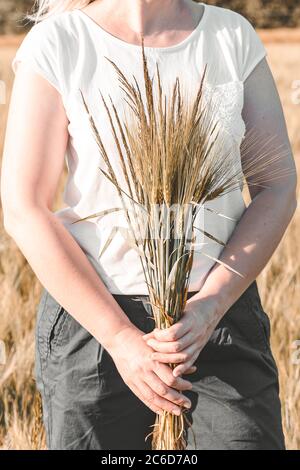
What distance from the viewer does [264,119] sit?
1564 mm

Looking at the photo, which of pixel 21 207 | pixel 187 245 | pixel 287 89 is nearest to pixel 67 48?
pixel 21 207

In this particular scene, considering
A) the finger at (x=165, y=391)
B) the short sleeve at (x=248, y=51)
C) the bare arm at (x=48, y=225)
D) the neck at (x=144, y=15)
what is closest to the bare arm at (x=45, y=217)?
the bare arm at (x=48, y=225)

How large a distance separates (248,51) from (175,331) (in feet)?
1.76

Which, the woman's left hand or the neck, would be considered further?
the neck

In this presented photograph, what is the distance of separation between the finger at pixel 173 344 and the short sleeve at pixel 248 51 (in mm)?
476

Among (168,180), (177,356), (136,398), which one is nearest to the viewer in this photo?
(168,180)

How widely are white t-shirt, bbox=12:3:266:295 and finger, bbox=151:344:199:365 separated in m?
0.17

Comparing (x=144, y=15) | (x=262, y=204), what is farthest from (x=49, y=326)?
(x=144, y=15)

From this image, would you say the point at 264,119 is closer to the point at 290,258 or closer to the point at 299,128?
the point at 290,258

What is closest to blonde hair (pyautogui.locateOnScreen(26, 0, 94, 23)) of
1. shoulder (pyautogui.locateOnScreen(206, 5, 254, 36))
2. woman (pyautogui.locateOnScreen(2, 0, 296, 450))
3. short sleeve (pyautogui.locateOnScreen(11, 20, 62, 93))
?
woman (pyautogui.locateOnScreen(2, 0, 296, 450))

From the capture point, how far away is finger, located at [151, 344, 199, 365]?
1.33m

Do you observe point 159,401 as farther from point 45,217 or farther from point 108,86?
point 108,86

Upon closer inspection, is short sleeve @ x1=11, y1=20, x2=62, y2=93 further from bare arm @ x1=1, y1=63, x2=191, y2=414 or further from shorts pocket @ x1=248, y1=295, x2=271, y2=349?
shorts pocket @ x1=248, y1=295, x2=271, y2=349

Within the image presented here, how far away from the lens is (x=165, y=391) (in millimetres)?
1354
